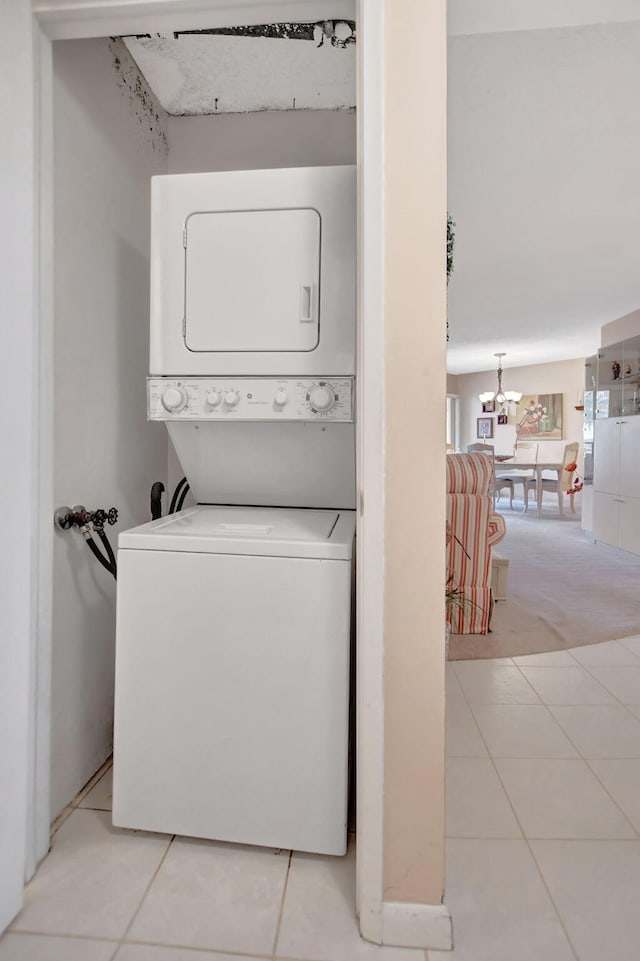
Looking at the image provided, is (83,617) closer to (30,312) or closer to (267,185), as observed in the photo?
(30,312)

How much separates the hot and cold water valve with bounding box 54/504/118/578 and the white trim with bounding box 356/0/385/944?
790 millimetres

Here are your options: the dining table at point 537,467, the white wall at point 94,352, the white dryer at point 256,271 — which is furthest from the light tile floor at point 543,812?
the dining table at point 537,467

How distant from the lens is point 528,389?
995 centimetres

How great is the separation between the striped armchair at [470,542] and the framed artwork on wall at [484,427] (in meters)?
7.86

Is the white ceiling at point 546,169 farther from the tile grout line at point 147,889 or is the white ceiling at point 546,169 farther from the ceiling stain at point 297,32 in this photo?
the tile grout line at point 147,889

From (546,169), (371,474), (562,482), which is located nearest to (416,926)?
(371,474)

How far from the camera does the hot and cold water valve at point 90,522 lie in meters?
1.53

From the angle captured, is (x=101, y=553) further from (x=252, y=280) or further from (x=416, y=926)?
(x=416, y=926)

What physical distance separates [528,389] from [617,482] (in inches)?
194

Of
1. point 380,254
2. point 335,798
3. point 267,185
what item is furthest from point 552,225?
point 335,798

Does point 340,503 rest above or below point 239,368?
below

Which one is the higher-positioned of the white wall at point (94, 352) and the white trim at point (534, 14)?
the white trim at point (534, 14)

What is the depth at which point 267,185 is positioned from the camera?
1.47 m

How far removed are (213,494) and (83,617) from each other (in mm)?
570
